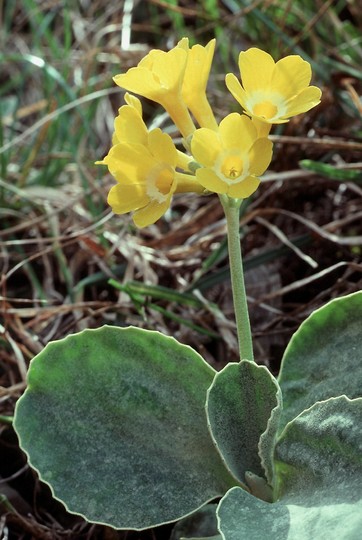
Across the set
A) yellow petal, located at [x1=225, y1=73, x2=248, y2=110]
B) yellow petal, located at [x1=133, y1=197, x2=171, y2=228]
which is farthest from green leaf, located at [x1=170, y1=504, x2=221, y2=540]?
yellow petal, located at [x1=225, y1=73, x2=248, y2=110]

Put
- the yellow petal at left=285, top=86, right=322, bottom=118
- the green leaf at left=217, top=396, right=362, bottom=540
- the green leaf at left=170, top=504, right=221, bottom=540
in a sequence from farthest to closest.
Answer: the green leaf at left=170, top=504, right=221, bottom=540 → the yellow petal at left=285, top=86, right=322, bottom=118 → the green leaf at left=217, top=396, right=362, bottom=540

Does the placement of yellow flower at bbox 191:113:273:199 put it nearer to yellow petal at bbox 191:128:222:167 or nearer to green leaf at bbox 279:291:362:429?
yellow petal at bbox 191:128:222:167

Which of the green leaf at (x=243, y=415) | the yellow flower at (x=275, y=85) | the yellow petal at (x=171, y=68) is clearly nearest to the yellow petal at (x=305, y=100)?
the yellow flower at (x=275, y=85)

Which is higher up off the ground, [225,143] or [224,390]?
[225,143]

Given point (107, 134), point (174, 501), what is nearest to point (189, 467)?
point (174, 501)

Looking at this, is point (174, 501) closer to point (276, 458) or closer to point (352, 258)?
point (276, 458)

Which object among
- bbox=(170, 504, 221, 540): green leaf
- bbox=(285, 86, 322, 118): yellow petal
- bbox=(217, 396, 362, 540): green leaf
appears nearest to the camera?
bbox=(217, 396, 362, 540): green leaf
